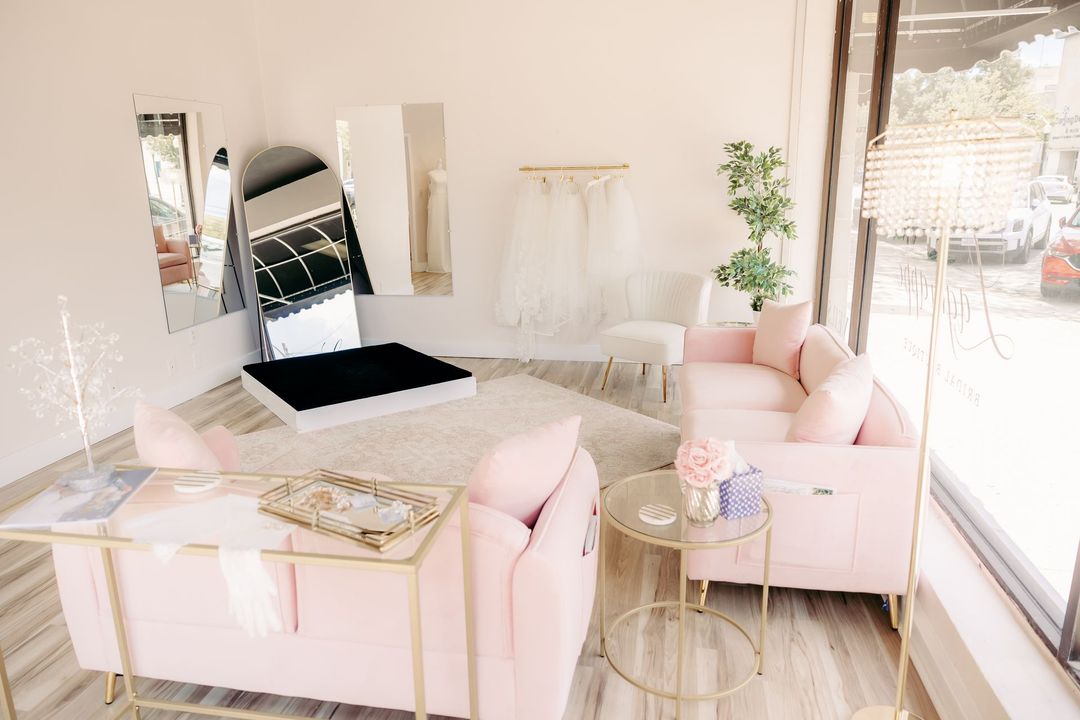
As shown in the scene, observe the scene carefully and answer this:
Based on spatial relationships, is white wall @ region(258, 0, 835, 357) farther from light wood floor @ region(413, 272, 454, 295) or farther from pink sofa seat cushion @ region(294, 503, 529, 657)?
pink sofa seat cushion @ region(294, 503, 529, 657)

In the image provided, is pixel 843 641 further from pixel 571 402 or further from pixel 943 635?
pixel 571 402

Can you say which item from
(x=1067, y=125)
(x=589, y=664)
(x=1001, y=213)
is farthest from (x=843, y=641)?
(x=1067, y=125)

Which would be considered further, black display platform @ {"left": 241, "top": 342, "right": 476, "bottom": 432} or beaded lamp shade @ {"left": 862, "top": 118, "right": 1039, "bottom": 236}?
black display platform @ {"left": 241, "top": 342, "right": 476, "bottom": 432}

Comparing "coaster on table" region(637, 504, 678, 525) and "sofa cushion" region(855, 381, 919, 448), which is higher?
"sofa cushion" region(855, 381, 919, 448)

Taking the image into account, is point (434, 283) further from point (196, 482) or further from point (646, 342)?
point (196, 482)

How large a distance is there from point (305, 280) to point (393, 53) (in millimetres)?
1921

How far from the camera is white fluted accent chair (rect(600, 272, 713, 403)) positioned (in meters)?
4.92

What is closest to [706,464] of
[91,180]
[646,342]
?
[646,342]

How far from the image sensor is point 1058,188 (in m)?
2.07

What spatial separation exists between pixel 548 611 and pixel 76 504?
118 cm

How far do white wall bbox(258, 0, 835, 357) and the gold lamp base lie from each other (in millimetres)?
3913

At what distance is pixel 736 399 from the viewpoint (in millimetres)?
3611

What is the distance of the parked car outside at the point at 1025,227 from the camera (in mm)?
2152

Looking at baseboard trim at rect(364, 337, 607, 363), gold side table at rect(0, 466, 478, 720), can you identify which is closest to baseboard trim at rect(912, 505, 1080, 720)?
gold side table at rect(0, 466, 478, 720)
